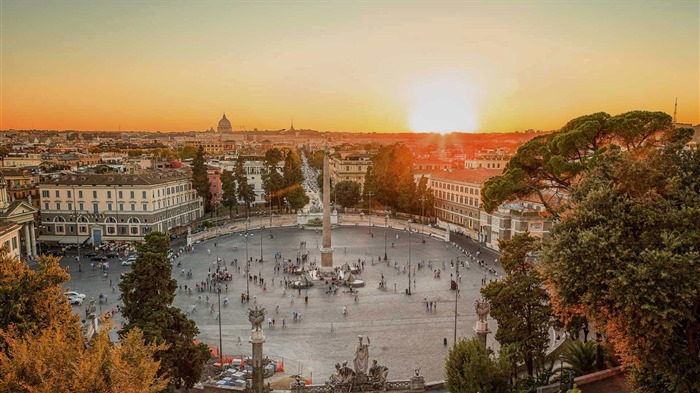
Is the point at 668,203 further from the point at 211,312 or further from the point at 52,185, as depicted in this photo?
the point at 52,185

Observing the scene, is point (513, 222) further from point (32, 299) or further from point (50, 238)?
point (50, 238)

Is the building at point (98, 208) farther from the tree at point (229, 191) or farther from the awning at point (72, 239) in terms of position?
the tree at point (229, 191)

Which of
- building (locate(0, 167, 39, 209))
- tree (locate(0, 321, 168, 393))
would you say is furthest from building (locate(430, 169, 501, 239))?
tree (locate(0, 321, 168, 393))

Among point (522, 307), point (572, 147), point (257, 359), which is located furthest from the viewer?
point (572, 147)

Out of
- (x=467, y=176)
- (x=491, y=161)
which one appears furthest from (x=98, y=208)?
(x=491, y=161)

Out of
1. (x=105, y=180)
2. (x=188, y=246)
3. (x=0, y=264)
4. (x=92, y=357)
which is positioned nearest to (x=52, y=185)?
(x=105, y=180)

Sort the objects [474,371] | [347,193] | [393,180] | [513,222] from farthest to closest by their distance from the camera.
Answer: [347,193]
[393,180]
[513,222]
[474,371]

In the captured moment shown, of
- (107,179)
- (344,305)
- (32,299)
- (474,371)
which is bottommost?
(344,305)
